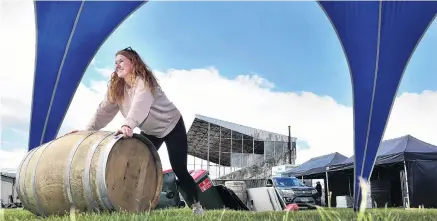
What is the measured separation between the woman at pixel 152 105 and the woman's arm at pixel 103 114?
6 centimetres

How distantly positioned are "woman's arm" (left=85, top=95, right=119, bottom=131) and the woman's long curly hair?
0.12 meters

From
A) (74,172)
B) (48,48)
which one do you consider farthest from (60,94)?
(74,172)

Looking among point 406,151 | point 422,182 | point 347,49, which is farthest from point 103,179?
point 422,182

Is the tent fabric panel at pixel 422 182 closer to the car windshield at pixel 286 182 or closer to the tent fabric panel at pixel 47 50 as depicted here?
the car windshield at pixel 286 182

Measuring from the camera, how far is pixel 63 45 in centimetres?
495

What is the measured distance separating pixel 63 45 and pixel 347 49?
327cm

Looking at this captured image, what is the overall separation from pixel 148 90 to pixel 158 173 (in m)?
0.68

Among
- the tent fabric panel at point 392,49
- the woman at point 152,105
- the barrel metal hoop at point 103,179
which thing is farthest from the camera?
the tent fabric panel at point 392,49

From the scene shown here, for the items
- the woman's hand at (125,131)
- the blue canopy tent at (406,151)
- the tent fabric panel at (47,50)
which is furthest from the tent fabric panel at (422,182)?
the woman's hand at (125,131)

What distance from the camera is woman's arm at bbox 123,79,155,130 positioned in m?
3.29

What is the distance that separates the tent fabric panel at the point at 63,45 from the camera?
15.6 feet

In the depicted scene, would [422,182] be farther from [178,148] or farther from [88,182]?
[88,182]

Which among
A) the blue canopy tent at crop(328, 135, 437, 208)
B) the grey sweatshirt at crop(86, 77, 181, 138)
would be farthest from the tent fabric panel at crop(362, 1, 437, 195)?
the blue canopy tent at crop(328, 135, 437, 208)

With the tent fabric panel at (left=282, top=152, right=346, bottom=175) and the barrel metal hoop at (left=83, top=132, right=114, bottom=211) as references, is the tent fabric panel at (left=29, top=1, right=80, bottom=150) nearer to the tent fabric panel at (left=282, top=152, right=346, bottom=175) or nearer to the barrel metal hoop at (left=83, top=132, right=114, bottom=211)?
the barrel metal hoop at (left=83, top=132, right=114, bottom=211)
